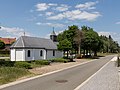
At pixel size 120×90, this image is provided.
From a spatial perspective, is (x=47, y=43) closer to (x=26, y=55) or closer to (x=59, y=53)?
(x=59, y=53)

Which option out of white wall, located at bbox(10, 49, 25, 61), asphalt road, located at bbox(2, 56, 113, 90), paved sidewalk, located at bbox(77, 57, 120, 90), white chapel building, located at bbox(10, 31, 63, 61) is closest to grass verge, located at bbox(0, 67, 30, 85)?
asphalt road, located at bbox(2, 56, 113, 90)

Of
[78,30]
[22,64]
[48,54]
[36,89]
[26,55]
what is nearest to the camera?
[36,89]

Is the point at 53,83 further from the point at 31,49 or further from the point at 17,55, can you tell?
the point at 31,49

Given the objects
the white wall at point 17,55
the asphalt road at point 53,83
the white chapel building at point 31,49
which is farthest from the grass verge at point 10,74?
the white chapel building at point 31,49

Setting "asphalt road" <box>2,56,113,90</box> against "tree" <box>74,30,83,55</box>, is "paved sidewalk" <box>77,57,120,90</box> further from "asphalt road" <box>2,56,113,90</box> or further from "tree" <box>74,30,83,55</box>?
"tree" <box>74,30,83,55</box>

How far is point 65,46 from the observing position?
168 feet

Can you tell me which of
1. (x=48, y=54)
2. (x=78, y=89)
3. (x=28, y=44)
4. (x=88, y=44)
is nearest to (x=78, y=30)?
(x=88, y=44)

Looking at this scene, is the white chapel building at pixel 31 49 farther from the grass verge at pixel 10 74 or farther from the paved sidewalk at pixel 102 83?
the paved sidewalk at pixel 102 83

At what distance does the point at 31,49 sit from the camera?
49.7 m

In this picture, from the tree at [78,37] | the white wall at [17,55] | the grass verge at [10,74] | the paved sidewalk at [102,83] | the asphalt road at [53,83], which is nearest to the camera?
the paved sidewalk at [102,83]

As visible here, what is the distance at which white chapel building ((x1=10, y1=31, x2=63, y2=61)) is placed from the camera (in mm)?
48094

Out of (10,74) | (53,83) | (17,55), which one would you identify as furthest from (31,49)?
(53,83)

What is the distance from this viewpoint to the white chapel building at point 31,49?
48.1 metres

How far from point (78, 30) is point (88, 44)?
5.04 metres
